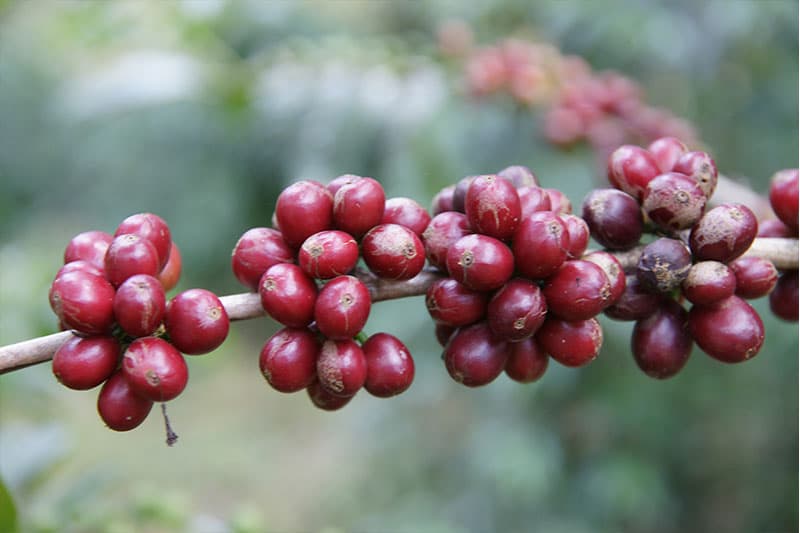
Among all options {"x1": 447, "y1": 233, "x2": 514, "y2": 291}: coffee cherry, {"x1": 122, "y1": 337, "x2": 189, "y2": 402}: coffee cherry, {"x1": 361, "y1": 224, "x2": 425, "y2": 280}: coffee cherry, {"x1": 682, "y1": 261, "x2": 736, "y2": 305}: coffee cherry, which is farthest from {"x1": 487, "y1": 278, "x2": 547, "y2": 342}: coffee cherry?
{"x1": 122, "y1": 337, "x2": 189, "y2": 402}: coffee cherry

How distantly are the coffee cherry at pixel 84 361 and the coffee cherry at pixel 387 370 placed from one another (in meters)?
0.38

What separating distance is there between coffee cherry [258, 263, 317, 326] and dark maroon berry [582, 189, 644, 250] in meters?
0.48

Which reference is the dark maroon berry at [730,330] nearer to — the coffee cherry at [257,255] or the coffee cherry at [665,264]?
the coffee cherry at [665,264]

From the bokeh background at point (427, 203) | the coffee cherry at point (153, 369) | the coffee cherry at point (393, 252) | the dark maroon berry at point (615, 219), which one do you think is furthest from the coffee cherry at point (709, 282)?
the bokeh background at point (427, 203)

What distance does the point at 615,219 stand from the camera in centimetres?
121

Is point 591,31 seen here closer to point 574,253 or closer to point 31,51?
point 574,253

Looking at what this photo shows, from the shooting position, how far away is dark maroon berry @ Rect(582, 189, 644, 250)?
3.99 feet

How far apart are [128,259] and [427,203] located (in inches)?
75.0

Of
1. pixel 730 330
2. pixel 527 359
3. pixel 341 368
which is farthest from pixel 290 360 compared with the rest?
pixel 730 330

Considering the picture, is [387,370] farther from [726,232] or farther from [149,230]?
[726,232]

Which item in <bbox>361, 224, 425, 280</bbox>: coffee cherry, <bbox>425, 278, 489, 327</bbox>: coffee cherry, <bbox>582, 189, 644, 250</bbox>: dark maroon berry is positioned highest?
<bbox>582, 189, 644, 250</bbox>: dark maroon berry

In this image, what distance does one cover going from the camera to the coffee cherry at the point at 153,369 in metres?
1.01

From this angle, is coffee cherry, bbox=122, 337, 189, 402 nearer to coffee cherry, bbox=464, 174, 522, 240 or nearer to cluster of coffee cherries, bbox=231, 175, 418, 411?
cluster of coffee cherries, bbox=231, 175, 418, 411

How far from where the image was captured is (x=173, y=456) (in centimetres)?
620
